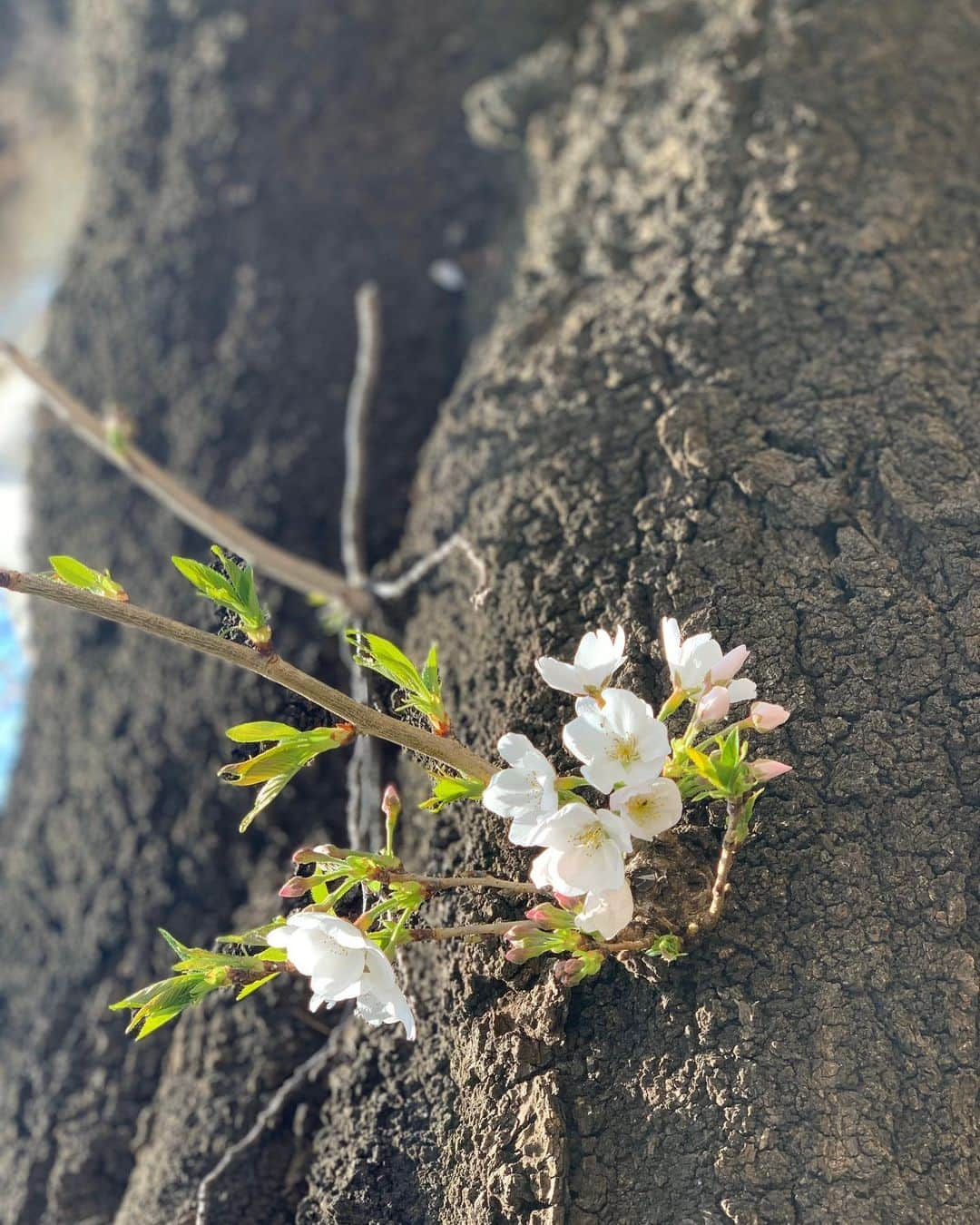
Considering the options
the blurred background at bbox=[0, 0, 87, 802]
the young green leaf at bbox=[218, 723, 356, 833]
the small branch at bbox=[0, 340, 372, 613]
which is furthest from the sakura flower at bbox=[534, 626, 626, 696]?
the blurred background at bbox=[0, 0, 87, 802]

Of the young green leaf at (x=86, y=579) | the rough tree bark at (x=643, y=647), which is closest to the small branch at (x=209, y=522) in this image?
the rough tree bark at (x=643, y=647)

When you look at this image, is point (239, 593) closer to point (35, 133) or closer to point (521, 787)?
point (521, 787)

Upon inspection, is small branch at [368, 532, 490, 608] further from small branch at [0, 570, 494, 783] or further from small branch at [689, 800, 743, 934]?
small branch at [689, 800, 743, 934]

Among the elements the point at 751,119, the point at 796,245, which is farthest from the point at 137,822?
the point at 751,119

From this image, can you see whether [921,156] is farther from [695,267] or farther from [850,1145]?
[850,1145]

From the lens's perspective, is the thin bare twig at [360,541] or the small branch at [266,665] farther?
the thin bare twig at [360,541]

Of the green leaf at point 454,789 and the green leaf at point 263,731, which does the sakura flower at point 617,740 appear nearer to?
the green leaf at point 454,789
